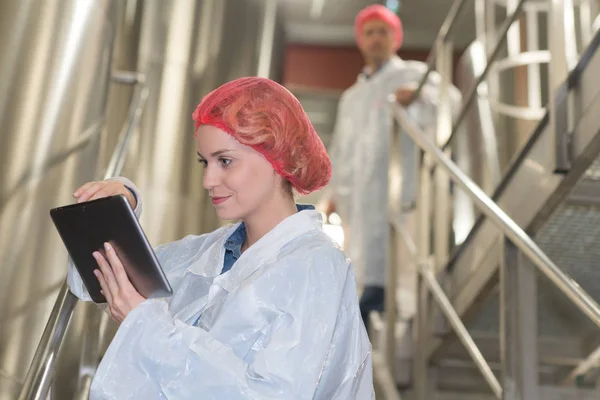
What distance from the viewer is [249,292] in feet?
3.78

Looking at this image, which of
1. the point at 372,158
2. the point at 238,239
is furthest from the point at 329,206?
the point at 238,239

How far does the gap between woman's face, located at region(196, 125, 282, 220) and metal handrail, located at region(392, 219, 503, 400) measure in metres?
0.91

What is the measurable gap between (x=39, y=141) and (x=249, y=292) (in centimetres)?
114

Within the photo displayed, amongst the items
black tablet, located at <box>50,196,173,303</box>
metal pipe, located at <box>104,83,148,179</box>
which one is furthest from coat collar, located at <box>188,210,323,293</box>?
metal pipe, located at <box>104,83,148,179</box>

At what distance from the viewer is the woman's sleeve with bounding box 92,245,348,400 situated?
1087mm

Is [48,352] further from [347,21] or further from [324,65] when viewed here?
[324,65]

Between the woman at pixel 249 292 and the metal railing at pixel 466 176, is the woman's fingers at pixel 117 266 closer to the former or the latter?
the woman at pixel 249 292

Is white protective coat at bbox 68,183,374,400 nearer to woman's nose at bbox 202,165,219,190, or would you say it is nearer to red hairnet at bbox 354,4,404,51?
woman's nose at bbox 202,165,219,190

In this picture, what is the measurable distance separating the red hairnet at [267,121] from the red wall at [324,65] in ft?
20.8

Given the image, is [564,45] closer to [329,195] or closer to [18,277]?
[18,277]

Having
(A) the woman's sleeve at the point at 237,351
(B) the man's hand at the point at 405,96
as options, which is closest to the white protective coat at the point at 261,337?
(A) the woman's sleeve at the point at 237,351

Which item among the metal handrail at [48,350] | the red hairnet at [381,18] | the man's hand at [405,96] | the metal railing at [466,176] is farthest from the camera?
the red hairnet at [381,18]

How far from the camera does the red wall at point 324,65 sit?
7633 mm

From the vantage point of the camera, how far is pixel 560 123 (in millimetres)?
1995
